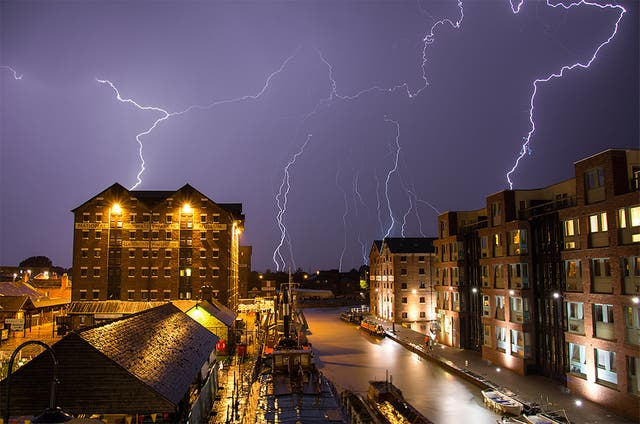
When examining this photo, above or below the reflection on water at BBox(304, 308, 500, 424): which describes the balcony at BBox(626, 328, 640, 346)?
above

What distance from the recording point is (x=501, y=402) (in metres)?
26.4

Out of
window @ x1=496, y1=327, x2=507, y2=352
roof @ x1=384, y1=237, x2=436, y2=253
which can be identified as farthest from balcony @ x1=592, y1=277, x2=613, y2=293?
roof @ x1=384, y1=237, x2=436, y2=253

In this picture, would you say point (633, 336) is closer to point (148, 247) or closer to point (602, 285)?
point (602, 285)

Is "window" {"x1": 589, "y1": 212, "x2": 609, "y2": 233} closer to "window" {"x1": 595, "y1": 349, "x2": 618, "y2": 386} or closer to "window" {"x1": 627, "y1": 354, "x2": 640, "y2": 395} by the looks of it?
"window" {"x1": 595, "y1": 349, "x2": 618, "y2": 386}

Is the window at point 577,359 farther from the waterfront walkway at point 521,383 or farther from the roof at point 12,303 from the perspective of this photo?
the roof at point 12,303

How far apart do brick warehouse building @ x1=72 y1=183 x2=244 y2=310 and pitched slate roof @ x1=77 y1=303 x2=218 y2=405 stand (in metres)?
34.0

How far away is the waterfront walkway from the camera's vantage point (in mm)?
25031

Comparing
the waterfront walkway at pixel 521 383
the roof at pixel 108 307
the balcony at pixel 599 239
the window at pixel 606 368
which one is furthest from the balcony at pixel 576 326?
the roof at pixel 108 307

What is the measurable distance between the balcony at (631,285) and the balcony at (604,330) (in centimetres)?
243

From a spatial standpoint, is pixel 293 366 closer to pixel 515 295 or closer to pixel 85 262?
pixel 515 295

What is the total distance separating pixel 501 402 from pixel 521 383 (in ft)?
21.1

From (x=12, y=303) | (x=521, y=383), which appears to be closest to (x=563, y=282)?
(x=521, y=383)

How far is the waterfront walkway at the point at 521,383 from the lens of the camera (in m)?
25.0

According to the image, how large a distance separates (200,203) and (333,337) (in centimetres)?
2424
